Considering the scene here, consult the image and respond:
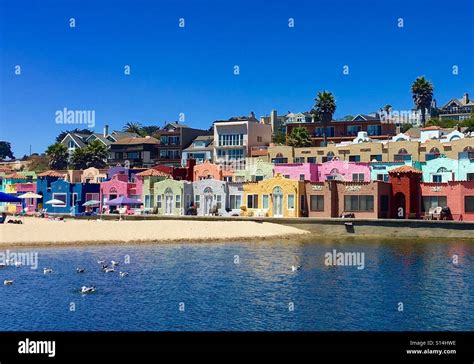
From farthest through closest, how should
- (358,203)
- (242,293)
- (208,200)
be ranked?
(208,200), (358,203), (242,293)

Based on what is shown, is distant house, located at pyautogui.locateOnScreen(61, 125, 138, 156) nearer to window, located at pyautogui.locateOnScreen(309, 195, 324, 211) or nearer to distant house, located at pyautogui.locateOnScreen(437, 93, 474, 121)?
window, located at pyautogui.locateOnScreen(309, 195, 324, 211)

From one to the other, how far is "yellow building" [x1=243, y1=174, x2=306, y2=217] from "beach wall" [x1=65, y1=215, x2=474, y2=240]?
11.7 feet

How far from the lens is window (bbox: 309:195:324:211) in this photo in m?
66.3

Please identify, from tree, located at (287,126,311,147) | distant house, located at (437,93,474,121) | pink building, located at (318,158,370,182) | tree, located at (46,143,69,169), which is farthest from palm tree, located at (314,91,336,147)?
distant house, located at (437,93,474,121)

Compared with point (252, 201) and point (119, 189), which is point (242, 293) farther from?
point (119, 189)

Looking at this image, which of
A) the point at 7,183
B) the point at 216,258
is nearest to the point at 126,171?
the point at 7,183

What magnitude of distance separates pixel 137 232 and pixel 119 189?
27.4 meters

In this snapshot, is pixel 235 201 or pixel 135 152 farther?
pixel 135 152

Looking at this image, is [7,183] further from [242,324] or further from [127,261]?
[242,324]

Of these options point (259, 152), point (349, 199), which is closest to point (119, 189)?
point (259, 152)

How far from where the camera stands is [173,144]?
113312 mm

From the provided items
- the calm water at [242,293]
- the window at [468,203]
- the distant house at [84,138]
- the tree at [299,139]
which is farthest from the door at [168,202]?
the distant house at [84,138]

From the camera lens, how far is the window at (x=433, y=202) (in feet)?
204
